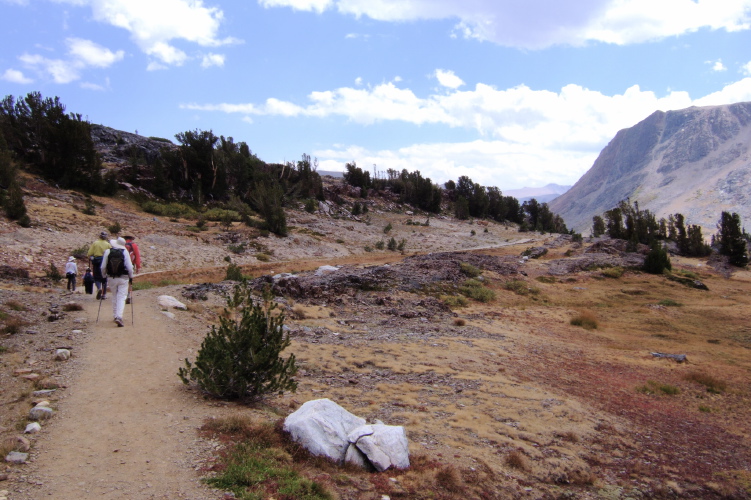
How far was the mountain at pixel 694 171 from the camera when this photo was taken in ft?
379

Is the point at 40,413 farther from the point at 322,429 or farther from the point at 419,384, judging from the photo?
the point at 419,384

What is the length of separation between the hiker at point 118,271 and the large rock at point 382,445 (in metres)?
6.33

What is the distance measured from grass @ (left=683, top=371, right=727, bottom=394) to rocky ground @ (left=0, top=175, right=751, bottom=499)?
75 millimetres

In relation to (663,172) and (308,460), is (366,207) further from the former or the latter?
(663,172)

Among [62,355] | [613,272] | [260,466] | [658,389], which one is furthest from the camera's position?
[613,272]

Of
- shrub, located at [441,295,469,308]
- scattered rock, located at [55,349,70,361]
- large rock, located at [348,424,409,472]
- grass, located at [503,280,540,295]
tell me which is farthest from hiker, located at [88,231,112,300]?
grass, located at [503,280,540,295]

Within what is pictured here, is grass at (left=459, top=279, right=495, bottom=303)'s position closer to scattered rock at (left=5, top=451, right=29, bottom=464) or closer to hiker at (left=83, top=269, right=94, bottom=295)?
hiker at (left=83, top=269, right=94, bottom=295)

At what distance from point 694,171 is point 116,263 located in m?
185

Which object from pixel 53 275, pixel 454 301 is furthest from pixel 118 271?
pixel 454 301

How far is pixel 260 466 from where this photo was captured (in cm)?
429

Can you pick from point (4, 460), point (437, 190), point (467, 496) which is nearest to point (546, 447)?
point (467, 496)

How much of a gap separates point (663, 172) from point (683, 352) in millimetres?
184492

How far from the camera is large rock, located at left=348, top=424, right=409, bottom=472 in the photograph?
4.86 m

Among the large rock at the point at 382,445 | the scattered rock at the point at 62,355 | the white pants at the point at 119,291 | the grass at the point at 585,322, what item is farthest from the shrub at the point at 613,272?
the scattered rock at the point at 62,355
